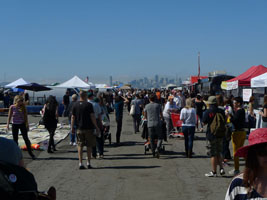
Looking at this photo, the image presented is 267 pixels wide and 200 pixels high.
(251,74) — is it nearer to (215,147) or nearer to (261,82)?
(261,82)

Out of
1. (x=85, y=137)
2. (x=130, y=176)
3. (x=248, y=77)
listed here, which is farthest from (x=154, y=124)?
(x=248, y=77)

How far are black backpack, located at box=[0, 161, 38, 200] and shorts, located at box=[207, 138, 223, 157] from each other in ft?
19.4

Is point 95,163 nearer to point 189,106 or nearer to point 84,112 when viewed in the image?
point 84,112

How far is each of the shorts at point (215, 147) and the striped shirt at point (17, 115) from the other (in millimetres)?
5257

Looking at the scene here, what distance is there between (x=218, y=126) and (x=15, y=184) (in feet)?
20.5

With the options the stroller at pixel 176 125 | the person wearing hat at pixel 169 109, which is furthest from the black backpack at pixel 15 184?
the stroller at pixel 176 125

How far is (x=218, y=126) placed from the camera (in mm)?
8266

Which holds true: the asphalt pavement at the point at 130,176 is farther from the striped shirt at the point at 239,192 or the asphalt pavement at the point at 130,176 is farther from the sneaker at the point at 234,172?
the striped shirt at the point at 239,192

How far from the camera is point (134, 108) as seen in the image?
1591cm

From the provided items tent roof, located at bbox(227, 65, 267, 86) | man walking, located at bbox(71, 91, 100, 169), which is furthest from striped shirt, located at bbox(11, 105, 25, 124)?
tent roof, located at bbox(227, 65, 267, 86)

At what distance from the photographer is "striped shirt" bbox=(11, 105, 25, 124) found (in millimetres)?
10438

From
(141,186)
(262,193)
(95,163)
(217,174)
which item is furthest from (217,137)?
(262,193)

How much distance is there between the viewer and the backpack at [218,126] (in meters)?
8.27

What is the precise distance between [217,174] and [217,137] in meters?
0.95
